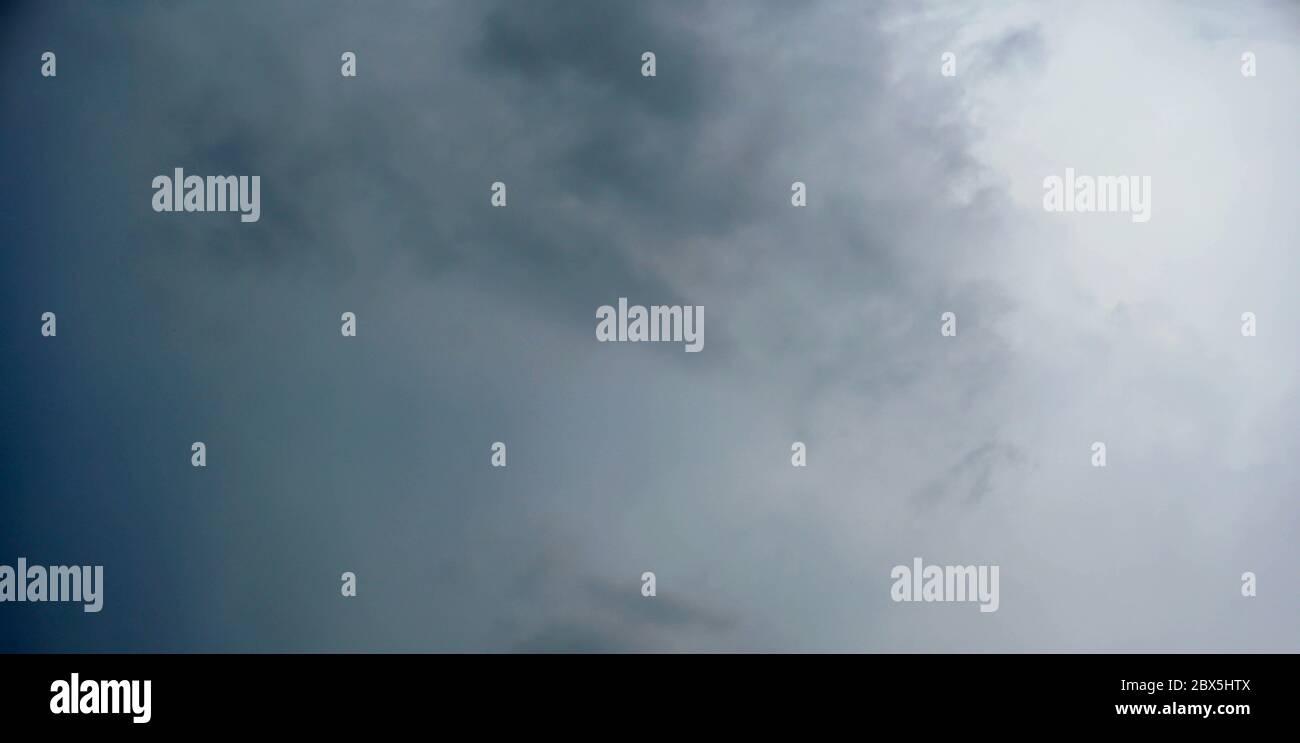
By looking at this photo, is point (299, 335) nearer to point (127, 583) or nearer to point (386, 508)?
point (386, 508)

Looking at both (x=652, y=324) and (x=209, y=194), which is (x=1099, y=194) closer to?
(x=652, y=324)
